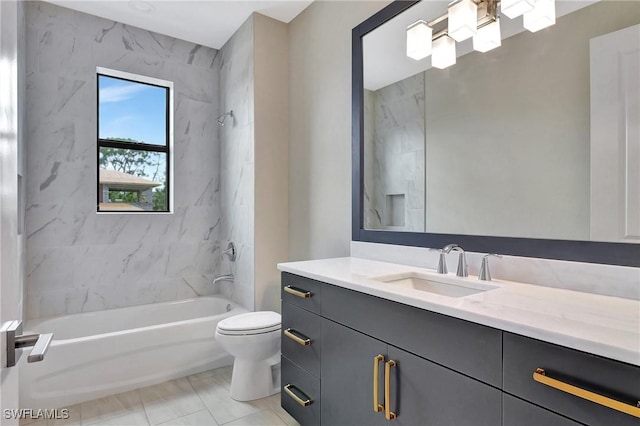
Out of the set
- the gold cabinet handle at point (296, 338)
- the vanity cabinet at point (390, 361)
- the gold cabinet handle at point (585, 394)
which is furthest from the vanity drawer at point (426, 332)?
the gold cabinet handle at point (296, 338)

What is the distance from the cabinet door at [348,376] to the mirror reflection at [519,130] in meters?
0.70

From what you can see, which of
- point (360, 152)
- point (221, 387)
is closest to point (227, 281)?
point (221, 387)

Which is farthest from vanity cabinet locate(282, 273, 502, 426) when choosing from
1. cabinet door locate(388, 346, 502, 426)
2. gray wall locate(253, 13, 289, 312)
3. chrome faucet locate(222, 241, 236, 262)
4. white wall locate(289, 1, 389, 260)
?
chrome faucet locate(222, 241, 236, 262)

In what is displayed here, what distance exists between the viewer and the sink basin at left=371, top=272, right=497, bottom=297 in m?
1.42

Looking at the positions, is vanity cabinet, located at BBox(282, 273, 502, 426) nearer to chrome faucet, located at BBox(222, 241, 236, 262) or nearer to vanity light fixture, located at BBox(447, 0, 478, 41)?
vanity light fixture, located at BBox(447, 0, 478, 41)

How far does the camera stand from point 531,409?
0.85m

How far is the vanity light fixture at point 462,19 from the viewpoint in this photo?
1590 mm

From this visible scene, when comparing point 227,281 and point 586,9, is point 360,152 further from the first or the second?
point 227,281

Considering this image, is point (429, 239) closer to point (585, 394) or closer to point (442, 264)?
point (442, 264)

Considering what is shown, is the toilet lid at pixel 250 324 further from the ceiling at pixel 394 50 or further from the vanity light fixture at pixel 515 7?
the vanity light fixture at pixel 515 7

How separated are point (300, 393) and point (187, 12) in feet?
9.45

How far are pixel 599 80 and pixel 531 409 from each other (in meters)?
1.09

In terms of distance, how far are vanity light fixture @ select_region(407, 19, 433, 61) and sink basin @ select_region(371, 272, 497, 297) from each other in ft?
3.80

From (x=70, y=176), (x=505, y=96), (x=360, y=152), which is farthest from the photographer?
(x=70, y=176)
